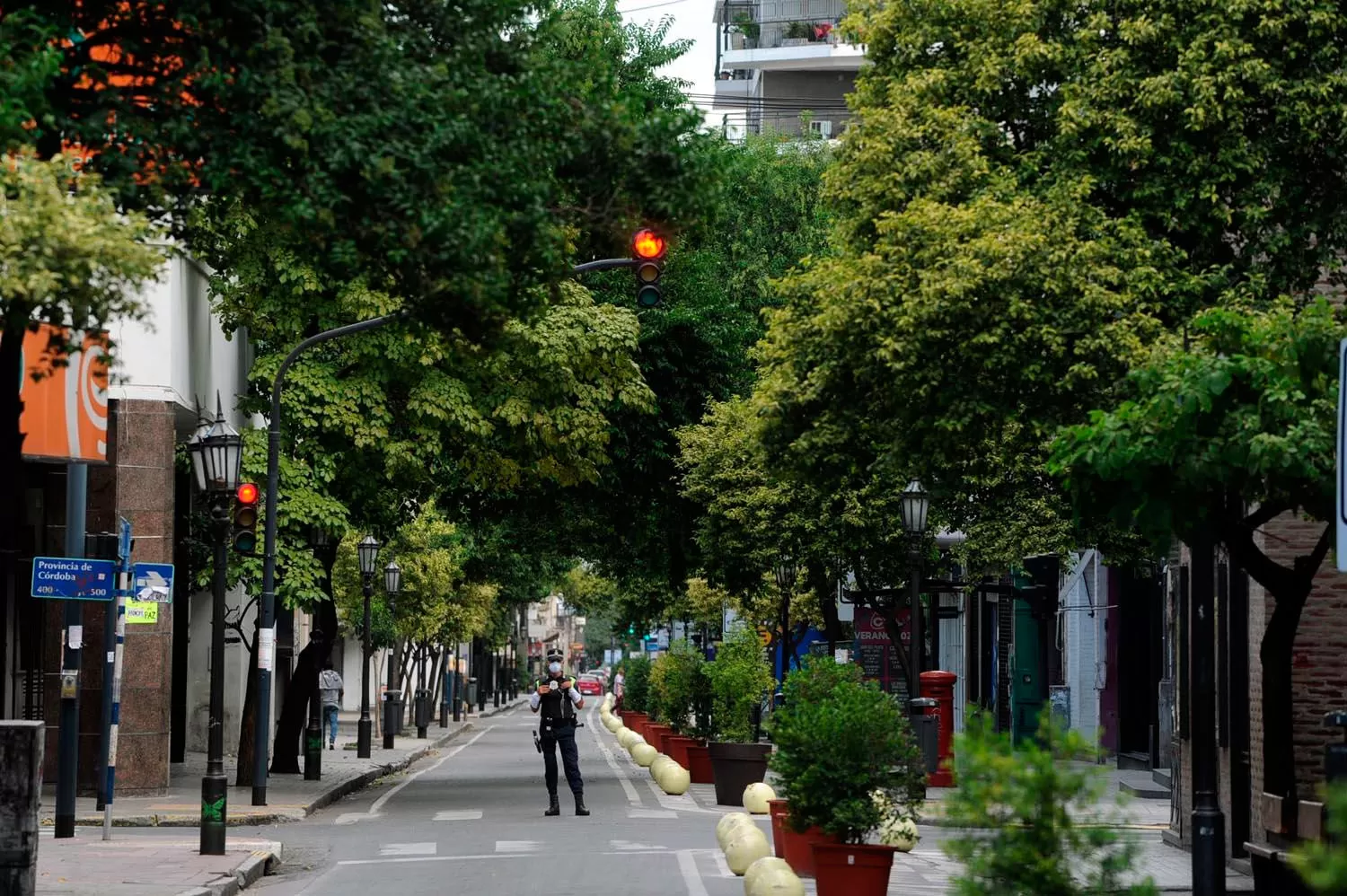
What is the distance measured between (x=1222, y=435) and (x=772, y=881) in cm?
439

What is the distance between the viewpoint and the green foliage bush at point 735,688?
3300 cm

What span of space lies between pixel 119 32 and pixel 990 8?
33.3 feet

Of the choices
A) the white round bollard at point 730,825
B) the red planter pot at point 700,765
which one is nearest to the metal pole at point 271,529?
the white round bollard at point 730,825

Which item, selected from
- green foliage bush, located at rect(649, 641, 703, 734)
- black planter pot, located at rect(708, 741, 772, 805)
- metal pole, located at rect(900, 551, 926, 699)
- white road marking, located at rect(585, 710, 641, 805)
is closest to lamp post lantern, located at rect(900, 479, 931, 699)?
metal pole, located at rect(900, 551, 926, 699)

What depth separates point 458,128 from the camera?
12.2 metres

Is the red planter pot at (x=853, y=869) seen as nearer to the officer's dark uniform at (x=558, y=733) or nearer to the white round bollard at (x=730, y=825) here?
the white round bollard at (x=730, y=825)

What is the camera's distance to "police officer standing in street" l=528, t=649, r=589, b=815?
85.1 ft

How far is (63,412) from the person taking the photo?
2427cm

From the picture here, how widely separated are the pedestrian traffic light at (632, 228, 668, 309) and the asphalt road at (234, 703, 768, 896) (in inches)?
201

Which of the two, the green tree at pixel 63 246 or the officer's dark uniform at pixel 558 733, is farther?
the officer's dark uniform at pixel 558 733

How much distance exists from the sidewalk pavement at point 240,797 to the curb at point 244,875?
3.83m

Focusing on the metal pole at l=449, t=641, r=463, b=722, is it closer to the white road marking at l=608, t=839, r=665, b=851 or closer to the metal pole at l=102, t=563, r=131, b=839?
the white road marking at l=608, t=839, r=665, b=851

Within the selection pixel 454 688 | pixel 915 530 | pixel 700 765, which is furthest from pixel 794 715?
pixel 454 688

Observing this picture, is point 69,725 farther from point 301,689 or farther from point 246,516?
point 301,689
